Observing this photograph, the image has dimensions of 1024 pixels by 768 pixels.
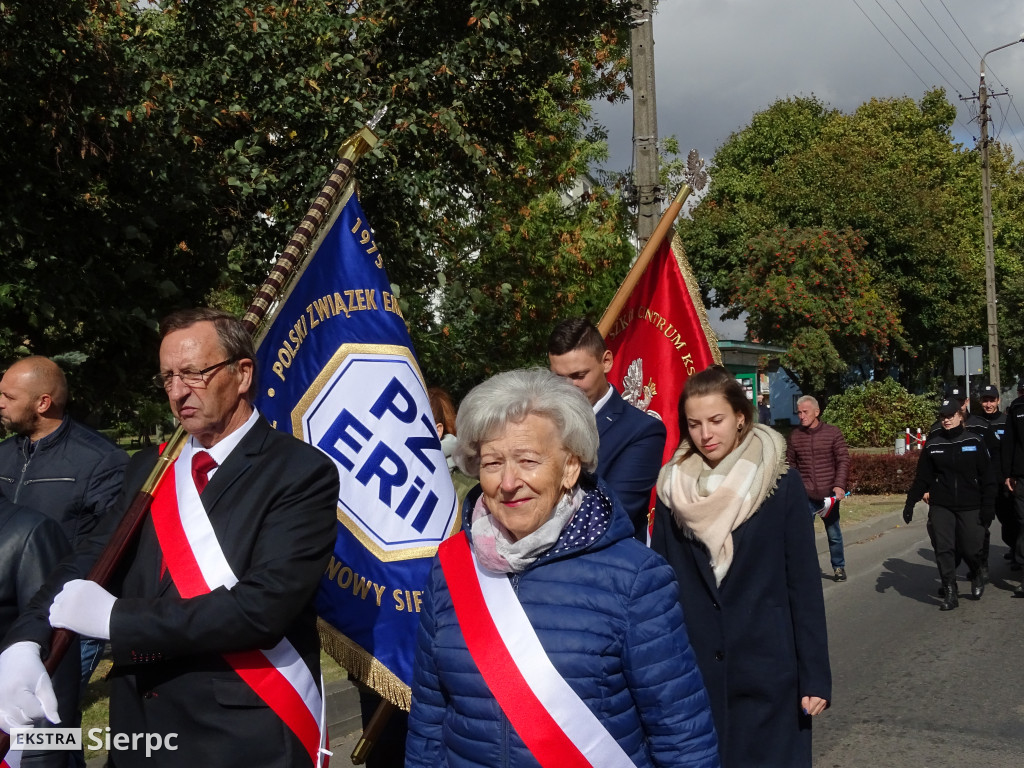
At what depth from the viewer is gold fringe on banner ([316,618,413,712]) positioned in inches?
146

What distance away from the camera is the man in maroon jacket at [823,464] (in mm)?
10680

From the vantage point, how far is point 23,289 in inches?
228

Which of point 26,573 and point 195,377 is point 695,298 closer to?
point 195,377

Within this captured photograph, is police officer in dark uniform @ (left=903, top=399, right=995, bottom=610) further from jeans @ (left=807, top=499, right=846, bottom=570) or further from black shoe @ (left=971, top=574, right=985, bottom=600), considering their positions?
jeans @ (left=807, top=499, right=846, bottom=570)

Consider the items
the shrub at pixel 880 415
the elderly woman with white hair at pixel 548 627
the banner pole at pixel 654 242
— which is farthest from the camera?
the shrub at pixel 880 415

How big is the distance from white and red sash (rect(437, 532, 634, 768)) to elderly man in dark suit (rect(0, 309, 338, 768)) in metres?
0.55

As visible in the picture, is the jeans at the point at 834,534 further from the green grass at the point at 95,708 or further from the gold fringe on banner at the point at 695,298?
the green grass at the point at 95,708

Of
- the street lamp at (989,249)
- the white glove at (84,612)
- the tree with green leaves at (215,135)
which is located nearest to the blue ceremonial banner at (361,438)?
the white glove at (84,612)

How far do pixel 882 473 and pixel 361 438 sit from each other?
16.7 meters

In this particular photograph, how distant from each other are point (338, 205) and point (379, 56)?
14.7 ft

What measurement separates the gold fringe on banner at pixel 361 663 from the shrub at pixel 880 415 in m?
20.7

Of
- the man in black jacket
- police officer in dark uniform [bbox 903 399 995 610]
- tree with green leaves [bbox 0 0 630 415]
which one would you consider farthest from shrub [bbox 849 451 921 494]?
the man in black jacket

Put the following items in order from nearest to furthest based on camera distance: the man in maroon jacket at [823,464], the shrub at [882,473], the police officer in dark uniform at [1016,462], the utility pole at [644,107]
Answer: the utility pole at [644,107]
the police officer in dark uniform at [1016,462]
the man in maroon jacket at [823,464]
the shrub at [882,473]

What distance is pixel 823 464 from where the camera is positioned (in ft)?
35.1
